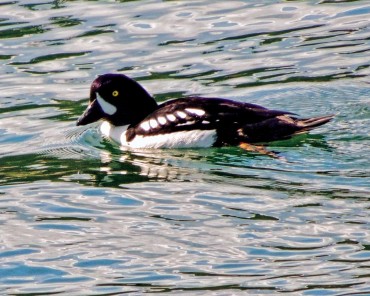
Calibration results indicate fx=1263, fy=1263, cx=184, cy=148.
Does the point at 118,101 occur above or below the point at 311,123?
above

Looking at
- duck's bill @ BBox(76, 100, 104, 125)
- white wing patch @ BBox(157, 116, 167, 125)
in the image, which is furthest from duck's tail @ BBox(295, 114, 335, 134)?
duck's bill @ BBox(76, 100, 104, 125)

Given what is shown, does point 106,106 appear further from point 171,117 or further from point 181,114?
point 181,114

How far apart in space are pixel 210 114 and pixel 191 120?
0.72 feet

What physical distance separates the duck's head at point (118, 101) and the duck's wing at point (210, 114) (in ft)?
1.99

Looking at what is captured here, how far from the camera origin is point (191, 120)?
13.2 m

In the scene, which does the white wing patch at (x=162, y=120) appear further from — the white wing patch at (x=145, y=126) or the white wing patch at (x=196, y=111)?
the white wing patch at (x=196, y=111)

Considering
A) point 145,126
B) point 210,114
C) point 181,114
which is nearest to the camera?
point 210,114

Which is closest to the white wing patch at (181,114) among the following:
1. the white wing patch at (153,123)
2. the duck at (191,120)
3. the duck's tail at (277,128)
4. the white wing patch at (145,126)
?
the duck at (191,120)

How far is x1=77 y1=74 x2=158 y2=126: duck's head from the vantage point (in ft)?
45.8

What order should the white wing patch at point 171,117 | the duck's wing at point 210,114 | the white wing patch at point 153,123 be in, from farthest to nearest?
the white wing patch at point 153,123, the white wing patch at point 171,117, the duck's wing at point 210,114

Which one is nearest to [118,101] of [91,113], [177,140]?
[91,113]

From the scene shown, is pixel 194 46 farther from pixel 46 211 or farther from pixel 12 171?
pixel 46 211

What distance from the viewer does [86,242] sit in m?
10.5

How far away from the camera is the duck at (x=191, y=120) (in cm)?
1301
